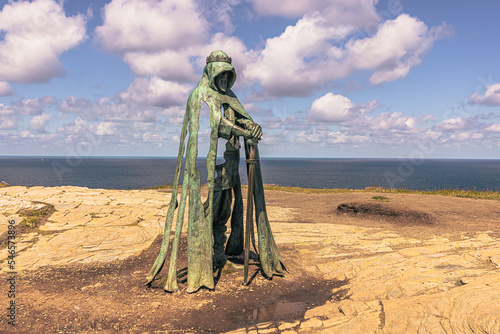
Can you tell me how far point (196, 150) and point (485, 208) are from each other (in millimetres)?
13772

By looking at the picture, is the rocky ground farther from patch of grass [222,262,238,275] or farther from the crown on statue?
the crown on statue

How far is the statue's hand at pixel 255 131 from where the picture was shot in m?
5.63

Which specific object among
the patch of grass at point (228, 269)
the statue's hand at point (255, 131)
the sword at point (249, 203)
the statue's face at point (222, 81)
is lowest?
the patch of grass at point (228, 269)

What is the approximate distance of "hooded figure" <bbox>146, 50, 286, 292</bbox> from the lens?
17.5 ft

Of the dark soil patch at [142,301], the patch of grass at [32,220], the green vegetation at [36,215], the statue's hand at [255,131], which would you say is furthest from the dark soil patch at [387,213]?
the green vegetation at [36,215]

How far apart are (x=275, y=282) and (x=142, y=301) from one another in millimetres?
2400

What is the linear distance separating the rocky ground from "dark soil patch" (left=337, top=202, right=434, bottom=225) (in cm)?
73

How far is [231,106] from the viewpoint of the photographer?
19.2ft

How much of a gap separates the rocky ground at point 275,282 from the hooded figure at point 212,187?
0.35 m

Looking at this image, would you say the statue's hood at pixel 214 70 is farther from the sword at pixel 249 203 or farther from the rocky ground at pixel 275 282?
the rocky ground at pixel 275 282

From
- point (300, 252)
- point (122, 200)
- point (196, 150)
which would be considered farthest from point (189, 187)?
point (122, 200)

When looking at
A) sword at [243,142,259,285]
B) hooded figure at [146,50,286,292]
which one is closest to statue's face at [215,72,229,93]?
hooded figure at [146,50,286,292]

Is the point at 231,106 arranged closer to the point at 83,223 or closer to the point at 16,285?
the point at 16,285

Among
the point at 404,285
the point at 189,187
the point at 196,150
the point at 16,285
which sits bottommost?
the point at 16,285
